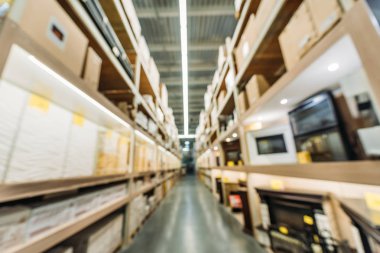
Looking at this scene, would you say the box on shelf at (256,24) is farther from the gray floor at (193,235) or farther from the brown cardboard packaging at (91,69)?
the gray floor at (193,235)

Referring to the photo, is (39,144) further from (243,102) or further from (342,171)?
(243,102)

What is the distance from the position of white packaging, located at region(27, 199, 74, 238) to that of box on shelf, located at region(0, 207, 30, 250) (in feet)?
0.09

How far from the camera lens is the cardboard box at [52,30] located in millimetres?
544

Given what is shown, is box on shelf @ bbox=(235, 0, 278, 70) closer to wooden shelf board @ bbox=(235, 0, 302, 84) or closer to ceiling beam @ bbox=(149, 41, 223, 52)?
wooden shelf board @ bbox=(235, 0, 302, 84)

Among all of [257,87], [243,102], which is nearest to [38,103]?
[257,87]

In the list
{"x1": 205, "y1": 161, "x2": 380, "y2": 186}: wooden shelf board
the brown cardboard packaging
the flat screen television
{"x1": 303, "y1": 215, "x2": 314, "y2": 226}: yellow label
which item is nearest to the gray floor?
{"x1": 303, "y1": 215, "x2": 314, "y2": 226}: yellow label

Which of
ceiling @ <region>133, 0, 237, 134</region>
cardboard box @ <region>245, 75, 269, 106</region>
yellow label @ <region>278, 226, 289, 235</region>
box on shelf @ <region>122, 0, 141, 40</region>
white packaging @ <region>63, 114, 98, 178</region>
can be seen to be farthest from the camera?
ceiling @ <region>133, 0, 237, 134</region>

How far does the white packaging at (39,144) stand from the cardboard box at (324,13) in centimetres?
139

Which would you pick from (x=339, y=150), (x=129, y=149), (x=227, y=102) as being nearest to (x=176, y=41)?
(x=227, y=102)

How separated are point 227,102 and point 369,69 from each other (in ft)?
6.14

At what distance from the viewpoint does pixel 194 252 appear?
4.38 feet

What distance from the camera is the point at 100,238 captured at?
109 centimetres

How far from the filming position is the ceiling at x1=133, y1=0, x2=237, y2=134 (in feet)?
9.36

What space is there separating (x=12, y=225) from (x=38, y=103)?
0.53 meters
